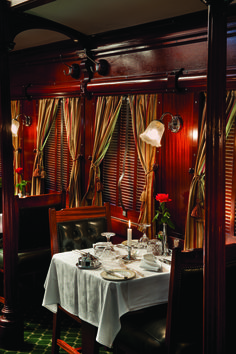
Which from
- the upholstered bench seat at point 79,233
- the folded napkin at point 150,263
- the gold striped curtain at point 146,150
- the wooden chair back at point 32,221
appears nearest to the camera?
the folded napkin at point 150,263

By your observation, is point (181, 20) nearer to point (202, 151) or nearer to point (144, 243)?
point (202, 151)

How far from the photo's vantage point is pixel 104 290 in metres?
2.94

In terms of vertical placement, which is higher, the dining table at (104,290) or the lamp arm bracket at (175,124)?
the lamp arm bracket at (175,124)

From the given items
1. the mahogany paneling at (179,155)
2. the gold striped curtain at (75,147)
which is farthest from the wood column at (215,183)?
the gold striped curtain at (75,147)

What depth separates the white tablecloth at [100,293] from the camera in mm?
2900

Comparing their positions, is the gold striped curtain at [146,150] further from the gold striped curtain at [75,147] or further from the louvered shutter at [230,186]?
the gold striped curtain at [75,147]

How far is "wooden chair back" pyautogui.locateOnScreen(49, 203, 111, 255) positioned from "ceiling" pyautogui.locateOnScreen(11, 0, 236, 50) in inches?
75.4

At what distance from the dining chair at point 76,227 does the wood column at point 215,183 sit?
1753 mm

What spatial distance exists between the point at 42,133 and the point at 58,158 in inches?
19.9

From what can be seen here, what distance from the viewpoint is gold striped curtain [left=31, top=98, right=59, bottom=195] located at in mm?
6223

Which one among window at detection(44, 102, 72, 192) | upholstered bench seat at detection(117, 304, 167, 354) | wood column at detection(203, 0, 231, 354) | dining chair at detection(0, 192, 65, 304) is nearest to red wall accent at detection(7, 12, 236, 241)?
window at detection(44, 102, 72, 192)

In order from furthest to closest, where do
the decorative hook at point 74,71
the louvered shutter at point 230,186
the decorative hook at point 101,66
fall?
the decorative hook at point 74,71, the decorative hook at point 101,66, the louvered shutter at point 230,186

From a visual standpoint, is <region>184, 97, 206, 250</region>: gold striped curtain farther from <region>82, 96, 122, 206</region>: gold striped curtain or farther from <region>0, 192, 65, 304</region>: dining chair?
<region>0, 192, 65, 304</region>: dining chair

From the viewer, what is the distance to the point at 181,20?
14.0ft
